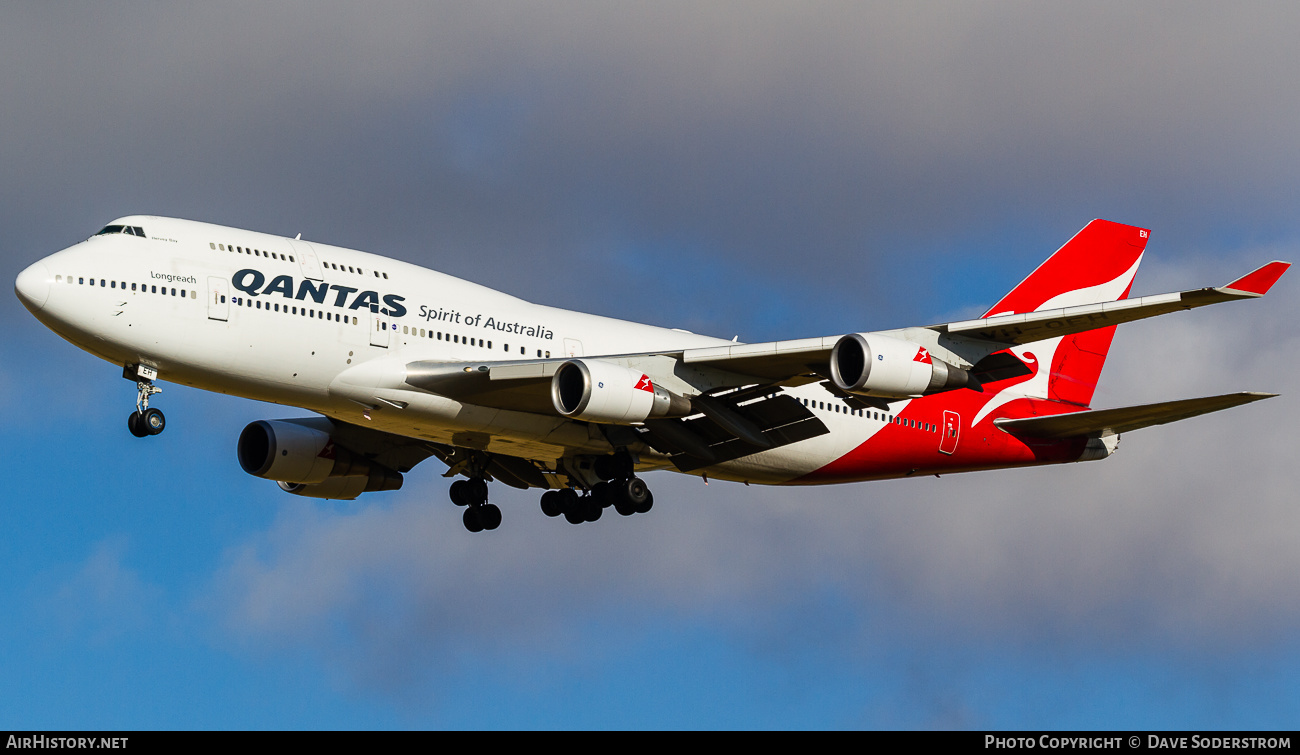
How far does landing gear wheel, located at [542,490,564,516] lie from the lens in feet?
124

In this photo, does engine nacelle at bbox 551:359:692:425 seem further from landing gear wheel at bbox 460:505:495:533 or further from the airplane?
landing gear wheel at bbox 460:505:495:533

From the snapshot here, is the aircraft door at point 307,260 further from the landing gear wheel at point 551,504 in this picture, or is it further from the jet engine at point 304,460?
the landing gear wheel at point 551,504

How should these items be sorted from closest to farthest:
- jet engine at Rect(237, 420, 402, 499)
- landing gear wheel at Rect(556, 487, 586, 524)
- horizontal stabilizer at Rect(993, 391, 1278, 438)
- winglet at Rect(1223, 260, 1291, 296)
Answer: winglet at Rect(1223, 260, 1291, 296), horizontal stabilizer at Rect(993, 391, 1278, 438), landing gear wheel at Rect(556, 487, 586, 524), jet engine at Rect(237, 420, 402, 499)

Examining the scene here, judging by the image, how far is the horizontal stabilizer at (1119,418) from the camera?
33019 mm

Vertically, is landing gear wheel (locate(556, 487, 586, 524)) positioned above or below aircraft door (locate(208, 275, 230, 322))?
below

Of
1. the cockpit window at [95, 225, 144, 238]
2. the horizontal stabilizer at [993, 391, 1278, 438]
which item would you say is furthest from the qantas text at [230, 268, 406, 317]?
the horizontal stabilizer at [993, 391, 1278, 438]

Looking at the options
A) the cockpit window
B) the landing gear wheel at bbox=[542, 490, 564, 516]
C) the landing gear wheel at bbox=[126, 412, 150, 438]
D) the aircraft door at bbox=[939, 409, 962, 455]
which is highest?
the aircraft door at bbox=[939, 409, 962, 455]

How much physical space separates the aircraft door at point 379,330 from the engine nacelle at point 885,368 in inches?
383

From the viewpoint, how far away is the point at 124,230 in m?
31.0

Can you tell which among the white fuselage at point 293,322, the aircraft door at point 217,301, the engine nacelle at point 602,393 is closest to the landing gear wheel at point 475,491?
the white fuselage at point 293,322

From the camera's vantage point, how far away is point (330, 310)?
31766mm

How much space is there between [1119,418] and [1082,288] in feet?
26.8

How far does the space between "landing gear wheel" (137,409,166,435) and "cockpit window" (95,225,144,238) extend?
375 cm
